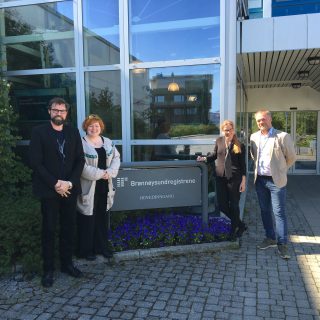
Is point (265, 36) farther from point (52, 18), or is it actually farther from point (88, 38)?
point (52, 18)

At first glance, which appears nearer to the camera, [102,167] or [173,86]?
[102,167]

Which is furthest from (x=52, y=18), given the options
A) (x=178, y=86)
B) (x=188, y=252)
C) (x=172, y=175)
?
(x=188, y=252)

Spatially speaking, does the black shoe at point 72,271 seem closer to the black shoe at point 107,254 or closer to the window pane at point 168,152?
the black shoe at point 107,254

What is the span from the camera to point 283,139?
4.75 meters

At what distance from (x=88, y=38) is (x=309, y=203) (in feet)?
18.4

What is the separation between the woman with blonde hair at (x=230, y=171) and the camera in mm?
4969

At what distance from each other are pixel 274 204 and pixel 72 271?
251 cm

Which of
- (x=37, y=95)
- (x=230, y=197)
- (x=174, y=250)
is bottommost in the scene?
(x=174, y=250)

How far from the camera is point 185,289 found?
391 cm

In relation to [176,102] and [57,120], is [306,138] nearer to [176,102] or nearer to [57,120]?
[176,102]

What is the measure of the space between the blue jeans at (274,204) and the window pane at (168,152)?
1.13m

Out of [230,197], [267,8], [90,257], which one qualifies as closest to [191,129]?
[230,197]

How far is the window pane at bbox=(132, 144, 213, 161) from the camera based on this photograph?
5.88 meters

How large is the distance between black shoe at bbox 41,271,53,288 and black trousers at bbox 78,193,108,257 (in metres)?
0.56
